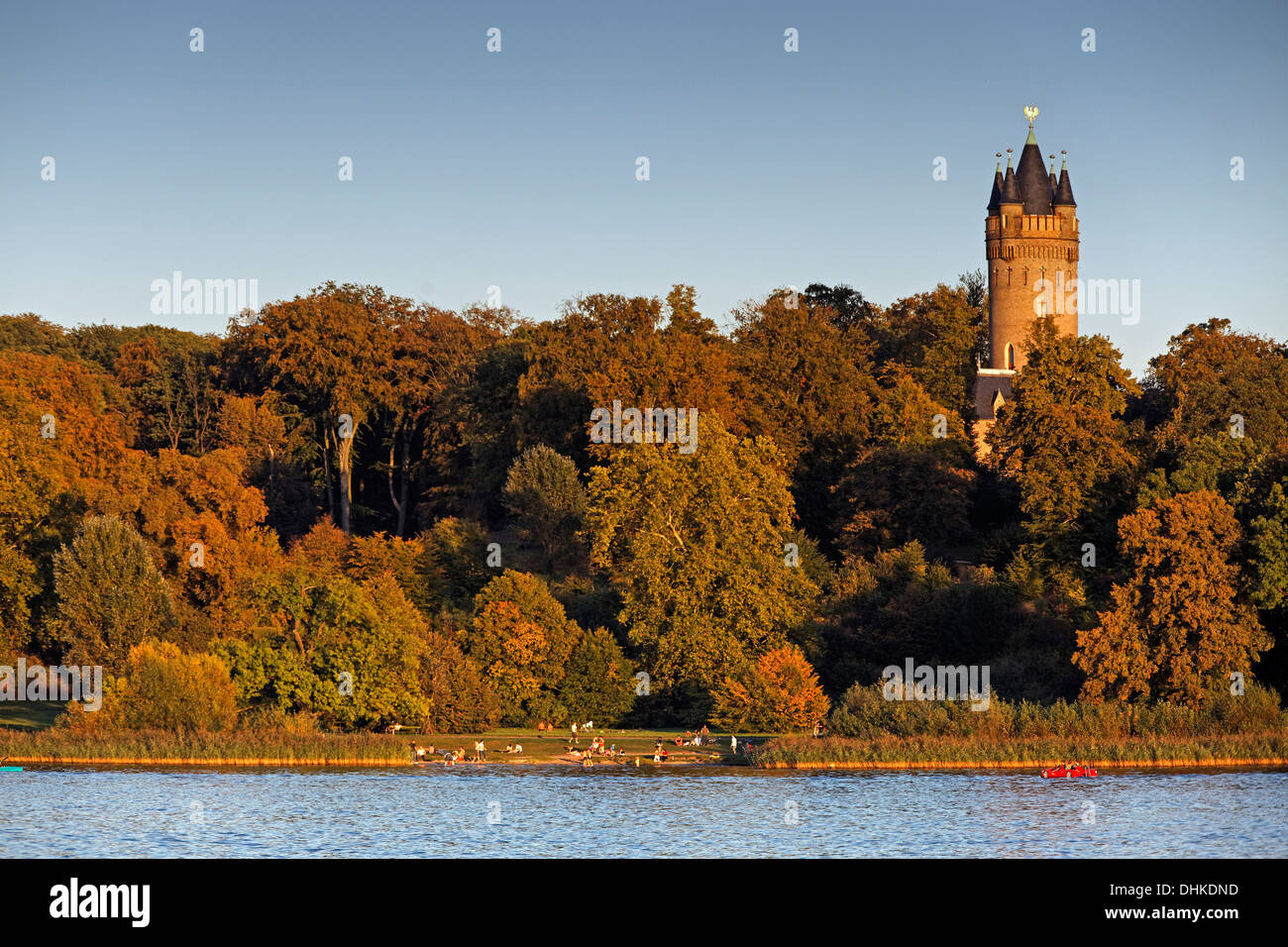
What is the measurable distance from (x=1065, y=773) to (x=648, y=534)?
Answer: 18.0 m

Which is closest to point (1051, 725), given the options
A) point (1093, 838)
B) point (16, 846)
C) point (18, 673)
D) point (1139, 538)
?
point (1139, 538)

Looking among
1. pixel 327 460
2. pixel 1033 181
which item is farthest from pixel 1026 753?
pixel 1033 181

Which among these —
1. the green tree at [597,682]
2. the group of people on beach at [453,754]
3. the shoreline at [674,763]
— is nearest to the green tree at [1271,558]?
the shoreline at [674,763]

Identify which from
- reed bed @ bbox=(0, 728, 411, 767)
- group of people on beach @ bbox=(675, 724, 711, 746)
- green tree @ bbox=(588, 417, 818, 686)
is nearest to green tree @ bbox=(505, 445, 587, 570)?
green tree @ bbox=(588, 417, 818, 686)

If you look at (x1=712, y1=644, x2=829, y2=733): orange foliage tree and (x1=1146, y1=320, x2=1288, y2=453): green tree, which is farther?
(x1=1146, y1=320, x2=1288, y2=453): green tree

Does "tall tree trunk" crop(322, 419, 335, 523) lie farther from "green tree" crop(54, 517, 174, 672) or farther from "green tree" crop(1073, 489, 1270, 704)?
"green tree" crop(1073, 489, 1270, 704)

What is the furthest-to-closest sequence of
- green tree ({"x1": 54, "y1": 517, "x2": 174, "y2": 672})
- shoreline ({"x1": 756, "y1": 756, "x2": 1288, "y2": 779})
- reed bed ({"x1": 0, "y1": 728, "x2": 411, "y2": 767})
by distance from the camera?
1. green tree ({"x1": 54, "y1": 517, "x2": 174, "y2": 672})
2. reed bed ({"x1": 0, "y1": 728, "x2": 411, "y2": 767})
3. shoreline ({"x1": 756, "y1": 756, "x2": 1288, "y2": 779})

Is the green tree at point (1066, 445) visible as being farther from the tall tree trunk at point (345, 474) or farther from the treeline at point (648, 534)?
the tall tree trunk at point (345, 474)

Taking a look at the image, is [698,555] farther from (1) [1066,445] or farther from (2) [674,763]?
(1) [1066,445]

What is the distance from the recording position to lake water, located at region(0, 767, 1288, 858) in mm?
35094

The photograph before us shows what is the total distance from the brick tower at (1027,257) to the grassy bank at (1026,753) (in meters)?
66.0

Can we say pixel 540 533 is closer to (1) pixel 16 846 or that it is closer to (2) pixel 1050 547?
(2) pixel 1050 547

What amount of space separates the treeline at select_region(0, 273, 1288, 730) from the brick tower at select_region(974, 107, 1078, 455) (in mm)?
19505
